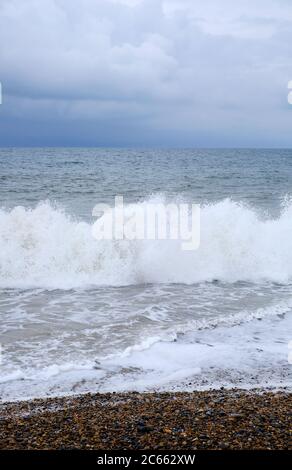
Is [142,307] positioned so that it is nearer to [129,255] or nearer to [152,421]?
[129,255]

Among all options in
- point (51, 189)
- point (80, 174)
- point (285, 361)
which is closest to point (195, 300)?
point (285, 361)

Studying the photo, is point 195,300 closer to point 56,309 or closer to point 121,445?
point 56,309

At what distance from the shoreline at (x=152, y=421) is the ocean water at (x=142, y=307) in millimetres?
433

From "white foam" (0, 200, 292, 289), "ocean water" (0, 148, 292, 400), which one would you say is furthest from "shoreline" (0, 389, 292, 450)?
"white foam" (0, 200, 292, 289)

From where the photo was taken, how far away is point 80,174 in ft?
127

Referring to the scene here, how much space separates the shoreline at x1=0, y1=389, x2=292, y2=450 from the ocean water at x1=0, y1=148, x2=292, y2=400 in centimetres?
43

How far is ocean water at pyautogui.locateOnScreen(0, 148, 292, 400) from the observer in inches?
241

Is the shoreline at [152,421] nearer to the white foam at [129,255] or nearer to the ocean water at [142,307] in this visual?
the ocean water at [142,307]

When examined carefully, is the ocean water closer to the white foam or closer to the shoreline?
the white foam

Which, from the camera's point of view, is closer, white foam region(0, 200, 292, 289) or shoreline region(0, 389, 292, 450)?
shoreline region(0, 389, 292, 450)

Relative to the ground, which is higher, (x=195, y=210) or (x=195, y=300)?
(x=195, y=210)

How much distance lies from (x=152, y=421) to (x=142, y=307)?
4.73 metres

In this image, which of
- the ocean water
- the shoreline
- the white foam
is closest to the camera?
the shoreline

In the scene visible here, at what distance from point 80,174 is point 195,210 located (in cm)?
2445
